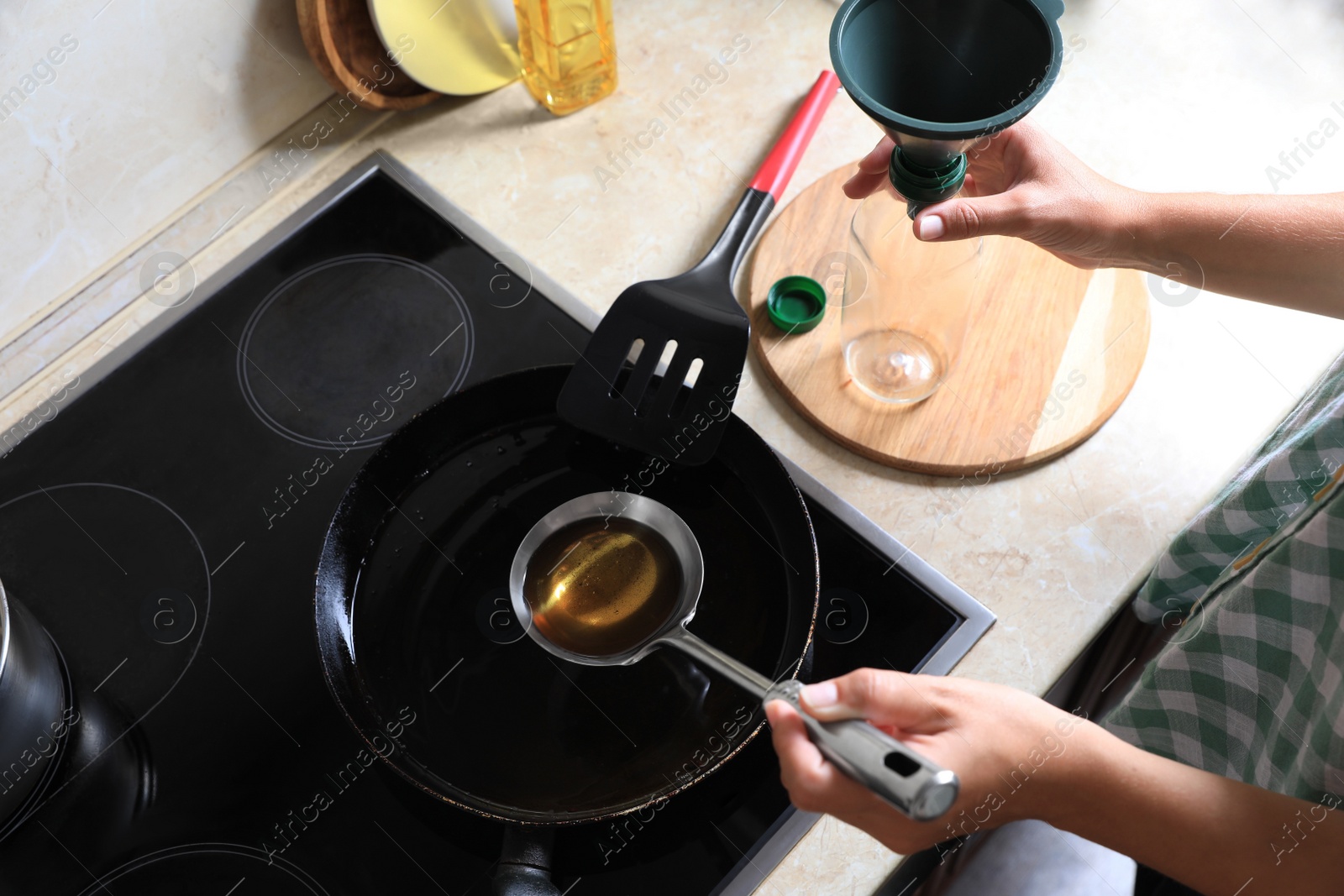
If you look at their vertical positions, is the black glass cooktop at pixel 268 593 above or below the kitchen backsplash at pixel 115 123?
below

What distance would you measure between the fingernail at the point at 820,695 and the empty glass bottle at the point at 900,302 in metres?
0.32

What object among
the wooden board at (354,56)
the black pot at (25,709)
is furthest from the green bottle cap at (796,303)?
the black pot at (25,709)

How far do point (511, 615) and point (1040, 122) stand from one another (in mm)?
689

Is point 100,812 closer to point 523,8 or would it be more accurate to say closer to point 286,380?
point 286,380

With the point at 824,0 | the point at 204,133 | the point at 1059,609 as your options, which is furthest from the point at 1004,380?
the point at 204,133

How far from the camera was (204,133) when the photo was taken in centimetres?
89

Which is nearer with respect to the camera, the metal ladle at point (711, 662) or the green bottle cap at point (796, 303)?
the metal ladle at point (711, 662)

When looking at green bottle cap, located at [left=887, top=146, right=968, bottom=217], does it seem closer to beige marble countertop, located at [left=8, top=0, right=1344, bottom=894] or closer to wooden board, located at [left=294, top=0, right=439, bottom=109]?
beige marble countertop, located at [left=8, top=0, right=1344, bottom=894]

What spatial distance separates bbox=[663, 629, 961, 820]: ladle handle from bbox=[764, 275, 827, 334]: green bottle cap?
35 centimetres

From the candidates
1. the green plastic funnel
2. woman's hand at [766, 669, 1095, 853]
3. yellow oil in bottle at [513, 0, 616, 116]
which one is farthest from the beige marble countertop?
the green plastic funnel

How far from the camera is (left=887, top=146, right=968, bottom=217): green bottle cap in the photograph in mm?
633

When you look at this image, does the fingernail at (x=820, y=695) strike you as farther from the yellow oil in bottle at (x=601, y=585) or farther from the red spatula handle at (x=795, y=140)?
the red spatula handle at (x=795, y=140)

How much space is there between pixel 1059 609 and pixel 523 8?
27.3 inches

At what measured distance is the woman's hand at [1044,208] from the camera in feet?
2.18
